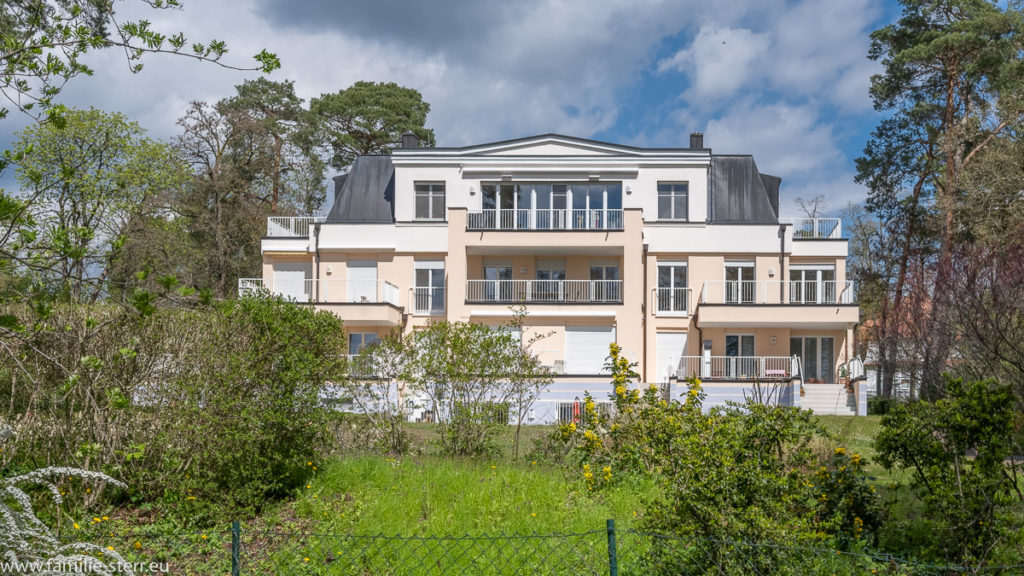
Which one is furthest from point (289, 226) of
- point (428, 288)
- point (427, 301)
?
point (427, 301)

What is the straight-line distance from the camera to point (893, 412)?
725 cm

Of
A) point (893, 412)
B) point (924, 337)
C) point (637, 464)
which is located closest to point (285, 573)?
point (637, 464)

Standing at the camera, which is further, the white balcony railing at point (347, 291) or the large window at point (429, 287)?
the large window at point (429, 287)

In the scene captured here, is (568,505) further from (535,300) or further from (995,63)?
(995,63)

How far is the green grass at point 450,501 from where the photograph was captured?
785 centimetres

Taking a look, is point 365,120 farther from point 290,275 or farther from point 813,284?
point 813,284

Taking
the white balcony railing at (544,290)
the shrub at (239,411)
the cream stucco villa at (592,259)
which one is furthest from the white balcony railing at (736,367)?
the shrub at (239,411)

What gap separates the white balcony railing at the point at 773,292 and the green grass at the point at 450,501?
19810 mm

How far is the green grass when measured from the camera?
309 inches

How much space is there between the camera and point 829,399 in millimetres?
26719

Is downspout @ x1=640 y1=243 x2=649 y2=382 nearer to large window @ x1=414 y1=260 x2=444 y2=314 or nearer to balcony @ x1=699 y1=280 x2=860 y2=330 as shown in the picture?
balcony @ x1=699 y1=280 x2=860 y2=330

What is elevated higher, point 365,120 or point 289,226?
point 365,120

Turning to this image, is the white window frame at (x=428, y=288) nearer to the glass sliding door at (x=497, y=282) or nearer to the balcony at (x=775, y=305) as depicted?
the glass sliding door at (x=497, y=282)

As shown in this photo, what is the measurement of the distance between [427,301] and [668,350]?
891 cm
